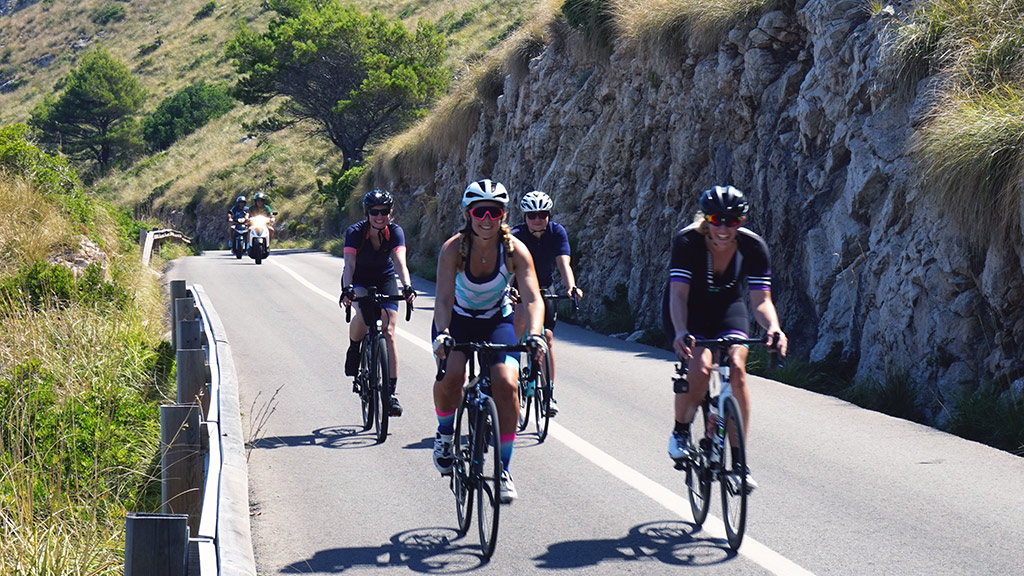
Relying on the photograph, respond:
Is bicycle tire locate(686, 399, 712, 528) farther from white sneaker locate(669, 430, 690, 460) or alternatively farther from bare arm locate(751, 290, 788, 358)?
bare arm locate(751, 290, 788, 358)

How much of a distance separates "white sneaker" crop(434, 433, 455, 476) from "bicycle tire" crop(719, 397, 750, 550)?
1.60m

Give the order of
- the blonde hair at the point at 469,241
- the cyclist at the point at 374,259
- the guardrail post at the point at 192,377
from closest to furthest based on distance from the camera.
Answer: the blonde hair at the point at 469,241
the guardrail post at the point at 192,377
the cyclist at the point at 374,259

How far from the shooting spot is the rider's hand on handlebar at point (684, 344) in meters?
5.95

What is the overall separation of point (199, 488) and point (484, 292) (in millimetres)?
1948

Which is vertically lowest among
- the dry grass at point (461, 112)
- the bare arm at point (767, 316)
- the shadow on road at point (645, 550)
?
the shadow on road at point (645, 550)

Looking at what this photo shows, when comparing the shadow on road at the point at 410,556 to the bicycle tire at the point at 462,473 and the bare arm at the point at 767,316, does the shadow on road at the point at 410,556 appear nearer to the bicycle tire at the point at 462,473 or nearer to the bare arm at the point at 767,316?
the bicycle tire at the point at 462,473

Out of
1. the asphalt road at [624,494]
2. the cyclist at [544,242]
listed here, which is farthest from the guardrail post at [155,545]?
the cyclist at [544,242]

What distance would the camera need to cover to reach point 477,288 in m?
6.39

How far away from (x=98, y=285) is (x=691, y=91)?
9816 millimetres

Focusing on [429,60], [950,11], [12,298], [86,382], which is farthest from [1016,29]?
[429,60]

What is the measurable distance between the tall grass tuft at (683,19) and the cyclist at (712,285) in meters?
11.0

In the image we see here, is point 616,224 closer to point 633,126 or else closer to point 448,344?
point 633,126

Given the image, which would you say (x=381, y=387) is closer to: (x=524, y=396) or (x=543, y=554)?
(x=524, y=396)

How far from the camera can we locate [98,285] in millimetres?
14797
